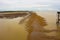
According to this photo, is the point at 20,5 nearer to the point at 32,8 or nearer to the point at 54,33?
the point at 32,8

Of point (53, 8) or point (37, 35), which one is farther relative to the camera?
point (53, 8)

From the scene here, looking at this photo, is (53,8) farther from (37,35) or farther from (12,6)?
(37,35)

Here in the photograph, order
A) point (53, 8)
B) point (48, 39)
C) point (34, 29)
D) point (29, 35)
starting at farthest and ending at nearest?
1. point (53, 8)
2. point (34, 29)
3. point (29, 35)
4. point (48, 39)

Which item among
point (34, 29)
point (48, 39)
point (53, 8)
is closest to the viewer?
point (48, 39)

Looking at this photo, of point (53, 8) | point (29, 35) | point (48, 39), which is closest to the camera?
point (48, 39)

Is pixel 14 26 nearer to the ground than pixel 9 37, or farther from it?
farther from it

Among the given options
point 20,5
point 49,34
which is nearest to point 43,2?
point 20,5

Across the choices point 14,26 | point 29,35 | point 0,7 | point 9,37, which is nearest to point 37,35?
point 29,35

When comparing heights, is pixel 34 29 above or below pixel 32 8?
below

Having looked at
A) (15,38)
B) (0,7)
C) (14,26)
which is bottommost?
(15,38)
